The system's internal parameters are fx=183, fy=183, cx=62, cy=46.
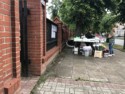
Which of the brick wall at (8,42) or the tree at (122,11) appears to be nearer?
the brick wall at (8,42)

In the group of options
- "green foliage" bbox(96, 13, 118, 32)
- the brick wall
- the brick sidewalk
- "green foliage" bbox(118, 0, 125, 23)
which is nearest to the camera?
the brick wall

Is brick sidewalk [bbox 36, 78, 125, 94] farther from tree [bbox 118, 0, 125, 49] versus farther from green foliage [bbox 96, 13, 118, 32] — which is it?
green foliage [bbox 96, 13, 118, 32]

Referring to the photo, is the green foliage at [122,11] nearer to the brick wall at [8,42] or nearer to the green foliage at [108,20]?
the green foliage at [108,20]

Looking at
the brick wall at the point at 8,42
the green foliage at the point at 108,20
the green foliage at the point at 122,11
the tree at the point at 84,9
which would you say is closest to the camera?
the brick wall at the point at 8,42

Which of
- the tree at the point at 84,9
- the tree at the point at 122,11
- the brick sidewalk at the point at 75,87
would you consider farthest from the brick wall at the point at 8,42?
the tree at the point at 122,11

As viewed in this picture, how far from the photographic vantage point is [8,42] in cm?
262

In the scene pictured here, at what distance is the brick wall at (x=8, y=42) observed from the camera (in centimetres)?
239

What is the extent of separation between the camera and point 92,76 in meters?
5.69

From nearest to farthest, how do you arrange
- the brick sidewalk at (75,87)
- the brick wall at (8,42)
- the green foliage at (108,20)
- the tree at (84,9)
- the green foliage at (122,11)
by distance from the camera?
the brick wall at (8,42)
the brick sidewalk at (75,87)
the tree at (84,9)
the green foliage at (122,11)
the green foliage at (108,20)

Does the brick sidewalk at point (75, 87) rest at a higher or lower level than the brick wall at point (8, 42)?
lower

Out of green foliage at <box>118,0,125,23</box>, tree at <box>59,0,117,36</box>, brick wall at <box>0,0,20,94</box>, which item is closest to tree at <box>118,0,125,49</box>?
green foliage at <box>118,0,125,23</box>

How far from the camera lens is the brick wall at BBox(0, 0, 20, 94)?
7.84ft

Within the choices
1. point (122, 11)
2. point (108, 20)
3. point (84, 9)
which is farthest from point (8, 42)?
point (108, 20)

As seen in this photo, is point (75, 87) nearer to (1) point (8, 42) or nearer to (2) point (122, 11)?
(1) point (8, 42)
